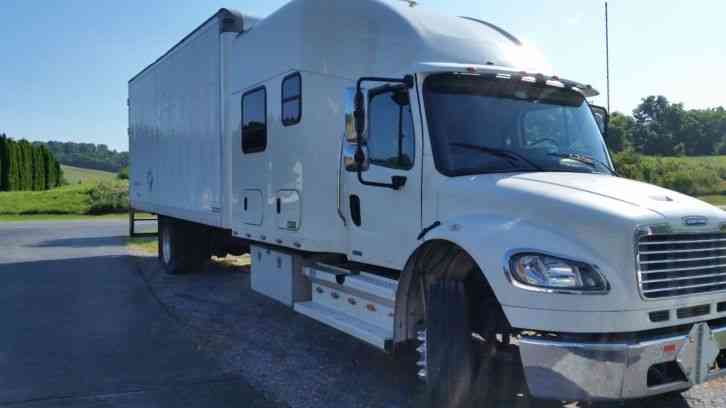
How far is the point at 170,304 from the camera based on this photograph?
364 inches

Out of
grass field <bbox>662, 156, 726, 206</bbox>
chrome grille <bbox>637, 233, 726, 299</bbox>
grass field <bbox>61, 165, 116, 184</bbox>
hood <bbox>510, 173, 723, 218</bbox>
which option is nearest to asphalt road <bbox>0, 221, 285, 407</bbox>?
hood <bbox>510, 173, 723, 218</bbox>

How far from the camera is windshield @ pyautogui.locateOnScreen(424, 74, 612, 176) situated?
15.9 ft

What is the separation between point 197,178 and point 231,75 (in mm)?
2068

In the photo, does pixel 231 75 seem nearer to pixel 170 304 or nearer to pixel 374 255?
pixel 170 304

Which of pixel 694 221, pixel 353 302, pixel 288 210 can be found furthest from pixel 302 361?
pixel 694 221

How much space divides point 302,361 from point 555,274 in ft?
10.9

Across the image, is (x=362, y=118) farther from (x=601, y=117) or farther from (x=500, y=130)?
(x=601, y=117)

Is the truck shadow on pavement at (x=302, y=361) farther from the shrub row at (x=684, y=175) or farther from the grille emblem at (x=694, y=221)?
the shrub row at (x=684, y=175)

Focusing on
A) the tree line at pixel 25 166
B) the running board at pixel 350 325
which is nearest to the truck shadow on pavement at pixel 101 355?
the running board at pixel 350 325

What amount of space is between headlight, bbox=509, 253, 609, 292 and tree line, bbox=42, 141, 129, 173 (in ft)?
290

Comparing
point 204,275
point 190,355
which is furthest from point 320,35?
point 204,275

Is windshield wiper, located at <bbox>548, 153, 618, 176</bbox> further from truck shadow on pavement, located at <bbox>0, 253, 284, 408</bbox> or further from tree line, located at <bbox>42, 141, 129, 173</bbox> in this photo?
tree line, located at <bbox>42, 141, 129, 173</bbox>

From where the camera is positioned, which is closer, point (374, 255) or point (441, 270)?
point (441, 270)

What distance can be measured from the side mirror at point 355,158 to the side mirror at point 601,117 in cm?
219
